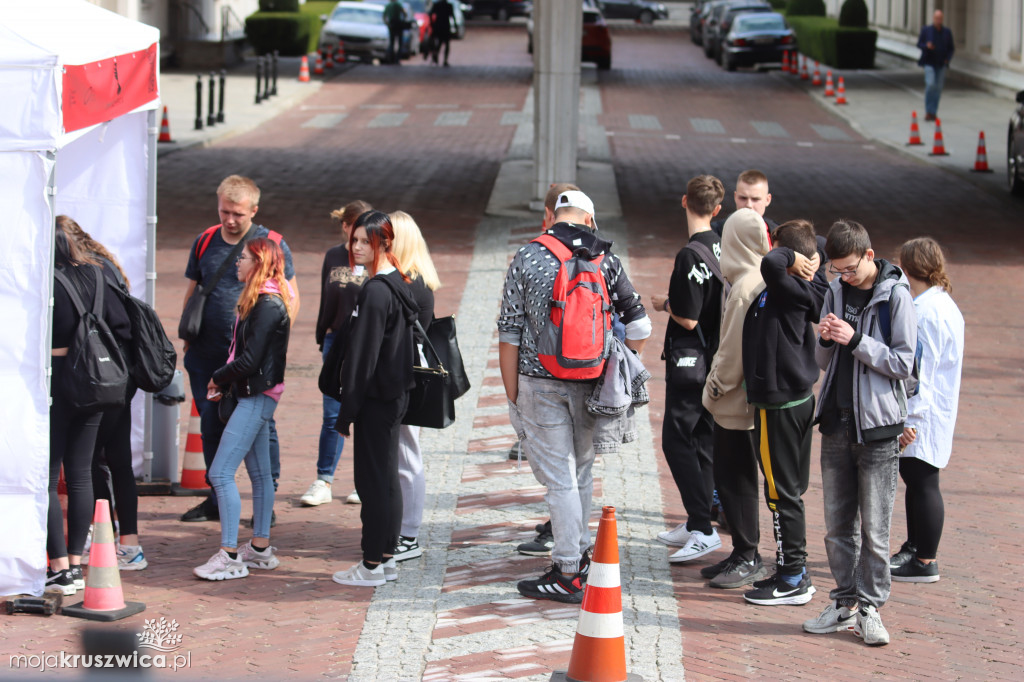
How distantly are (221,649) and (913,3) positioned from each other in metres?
43.2

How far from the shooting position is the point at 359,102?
31672 mm

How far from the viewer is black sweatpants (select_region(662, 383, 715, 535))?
22.2 feet

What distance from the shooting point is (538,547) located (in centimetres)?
689

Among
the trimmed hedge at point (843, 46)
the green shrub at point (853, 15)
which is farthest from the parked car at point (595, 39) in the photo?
the green shrub at point (853, 15)

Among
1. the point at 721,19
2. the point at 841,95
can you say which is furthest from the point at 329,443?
the point at 721,19

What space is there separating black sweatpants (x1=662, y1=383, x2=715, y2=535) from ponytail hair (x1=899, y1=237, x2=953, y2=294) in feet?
3.96

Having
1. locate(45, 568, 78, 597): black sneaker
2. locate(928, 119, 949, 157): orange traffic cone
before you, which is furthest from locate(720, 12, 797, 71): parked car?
locate(45, 568, 78, 597): black sneaker

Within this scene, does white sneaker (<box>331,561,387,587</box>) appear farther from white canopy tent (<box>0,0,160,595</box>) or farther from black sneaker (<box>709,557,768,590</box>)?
black sneaker (<box>709,557,768,590</box>)

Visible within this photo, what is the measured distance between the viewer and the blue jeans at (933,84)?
26672 mm

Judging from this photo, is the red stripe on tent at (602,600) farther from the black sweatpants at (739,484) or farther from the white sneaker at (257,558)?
the white sneaker at (257,558)

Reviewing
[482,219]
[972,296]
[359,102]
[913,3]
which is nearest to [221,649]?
[972,296]

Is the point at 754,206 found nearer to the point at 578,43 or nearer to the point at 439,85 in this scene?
the point at 578,43

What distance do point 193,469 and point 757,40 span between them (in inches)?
1357

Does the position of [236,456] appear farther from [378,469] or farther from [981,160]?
[981,160]
